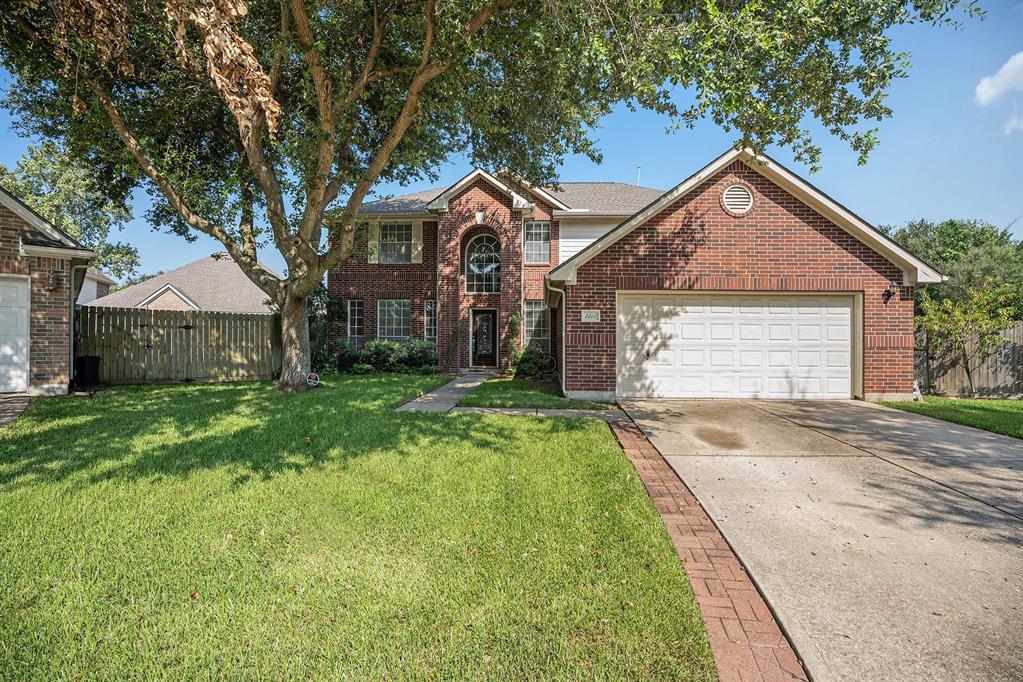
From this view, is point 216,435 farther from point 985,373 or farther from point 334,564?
point 985,373

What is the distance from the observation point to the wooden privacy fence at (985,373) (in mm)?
11008

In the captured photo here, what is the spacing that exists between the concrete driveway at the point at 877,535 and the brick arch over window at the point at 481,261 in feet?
39.1

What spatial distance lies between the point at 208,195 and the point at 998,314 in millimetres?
19081

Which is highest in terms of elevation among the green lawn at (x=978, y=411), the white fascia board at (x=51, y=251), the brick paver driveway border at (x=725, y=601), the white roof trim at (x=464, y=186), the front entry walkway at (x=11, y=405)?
the white roof trim at (x=464, y=186)

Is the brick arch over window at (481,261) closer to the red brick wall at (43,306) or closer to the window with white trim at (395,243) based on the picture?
the window with white trim at (395,243)

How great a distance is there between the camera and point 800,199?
969cm

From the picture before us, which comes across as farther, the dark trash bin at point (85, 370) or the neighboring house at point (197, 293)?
the neighboring house at point (197, 293)

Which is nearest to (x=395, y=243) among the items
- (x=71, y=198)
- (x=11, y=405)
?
(x=11, y=405)

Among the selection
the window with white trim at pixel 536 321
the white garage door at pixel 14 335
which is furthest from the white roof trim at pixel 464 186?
the white garage door at pixel 14 335

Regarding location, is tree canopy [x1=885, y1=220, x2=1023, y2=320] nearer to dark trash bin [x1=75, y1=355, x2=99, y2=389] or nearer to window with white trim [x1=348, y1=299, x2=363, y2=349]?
window with white trim [x1=348, y1=299, x2=363, y2=349]

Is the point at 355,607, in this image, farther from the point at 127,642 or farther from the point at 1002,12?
the point at 1002,12

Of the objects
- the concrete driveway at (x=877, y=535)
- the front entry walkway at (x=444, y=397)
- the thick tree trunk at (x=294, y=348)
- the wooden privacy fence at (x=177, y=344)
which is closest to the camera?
the concrete driveway at (x=877, y=535)

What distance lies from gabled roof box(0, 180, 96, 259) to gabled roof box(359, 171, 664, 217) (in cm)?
944

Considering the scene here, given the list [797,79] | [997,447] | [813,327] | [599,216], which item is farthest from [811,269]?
[599,216]
